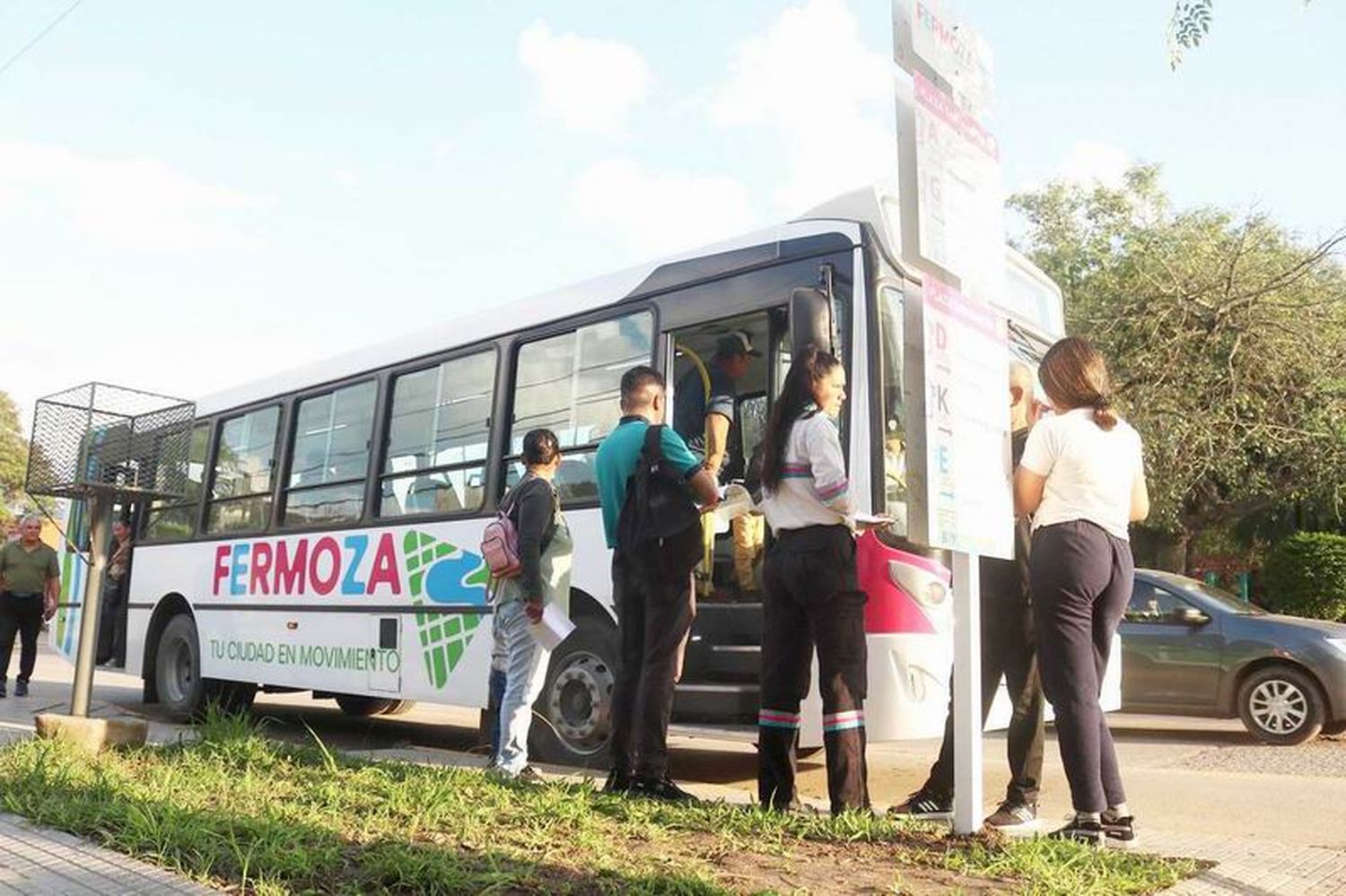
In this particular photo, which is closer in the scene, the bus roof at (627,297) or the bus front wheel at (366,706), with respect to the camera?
the bus roof at (627,297)

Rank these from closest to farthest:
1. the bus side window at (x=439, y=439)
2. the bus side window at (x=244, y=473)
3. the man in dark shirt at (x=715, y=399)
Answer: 1. the man in dark shirt at (x=715, y=399)
2. the bus side window at (x=439, y=439)
3. the bus side window at (x=244, y=473)

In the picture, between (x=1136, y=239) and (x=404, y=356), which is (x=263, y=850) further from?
(x=1136, y=239)

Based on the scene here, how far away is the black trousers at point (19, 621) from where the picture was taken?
12789mm

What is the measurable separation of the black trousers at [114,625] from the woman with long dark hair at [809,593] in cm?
911

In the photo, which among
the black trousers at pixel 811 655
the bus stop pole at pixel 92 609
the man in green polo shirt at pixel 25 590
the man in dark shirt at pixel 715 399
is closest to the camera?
the black trousers at pixel 811 655

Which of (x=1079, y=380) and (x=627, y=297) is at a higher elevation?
(x=627, y=297)

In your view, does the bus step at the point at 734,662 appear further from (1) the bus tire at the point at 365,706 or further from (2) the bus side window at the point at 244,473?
(1) the bus tire at the point at 365,706

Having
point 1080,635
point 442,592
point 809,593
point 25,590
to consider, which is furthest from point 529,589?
point 25,590

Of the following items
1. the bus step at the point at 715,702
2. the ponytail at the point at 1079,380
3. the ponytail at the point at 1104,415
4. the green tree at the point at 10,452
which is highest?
the green tree at the point at 10,452

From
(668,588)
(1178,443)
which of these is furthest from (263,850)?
(1178,443)

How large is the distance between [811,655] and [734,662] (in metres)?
1.47

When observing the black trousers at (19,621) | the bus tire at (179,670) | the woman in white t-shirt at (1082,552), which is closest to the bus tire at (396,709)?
the bus tire at (179,670)

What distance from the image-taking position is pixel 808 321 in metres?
5.92

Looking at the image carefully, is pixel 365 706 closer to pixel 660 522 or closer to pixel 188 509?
pixel 188 509
